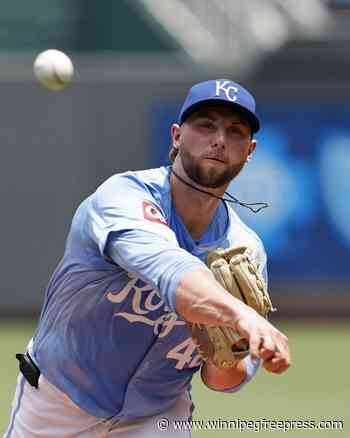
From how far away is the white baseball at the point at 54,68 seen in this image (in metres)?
9.30

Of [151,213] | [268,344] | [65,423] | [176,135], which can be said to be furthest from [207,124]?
[268,344]

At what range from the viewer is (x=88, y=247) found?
4.83m

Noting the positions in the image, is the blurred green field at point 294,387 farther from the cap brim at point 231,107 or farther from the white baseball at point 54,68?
the cap brim at point 231,107

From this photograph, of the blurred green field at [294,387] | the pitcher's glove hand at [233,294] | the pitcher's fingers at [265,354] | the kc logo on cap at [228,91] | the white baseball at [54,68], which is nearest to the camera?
the pitcher's fingers at [265,354]

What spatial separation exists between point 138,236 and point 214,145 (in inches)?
27.3

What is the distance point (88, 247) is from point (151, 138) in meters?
9.48

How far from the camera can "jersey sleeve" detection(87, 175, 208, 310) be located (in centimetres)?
403

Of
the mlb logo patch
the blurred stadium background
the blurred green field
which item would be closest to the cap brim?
the mlb logo patch

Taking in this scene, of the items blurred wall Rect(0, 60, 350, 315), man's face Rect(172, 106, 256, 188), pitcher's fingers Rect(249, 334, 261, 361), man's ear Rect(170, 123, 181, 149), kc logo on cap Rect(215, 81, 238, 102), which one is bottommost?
pitcher's fingers Rect(249, 334, 261, 361)

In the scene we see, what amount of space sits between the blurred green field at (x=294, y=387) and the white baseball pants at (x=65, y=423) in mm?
3667

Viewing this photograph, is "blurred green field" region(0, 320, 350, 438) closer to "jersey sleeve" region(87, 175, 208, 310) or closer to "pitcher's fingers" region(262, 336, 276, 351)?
"jersey sleeve" region(87, 175, 208, 310)

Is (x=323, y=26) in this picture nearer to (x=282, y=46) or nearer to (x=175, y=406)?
(x=282, y=46)

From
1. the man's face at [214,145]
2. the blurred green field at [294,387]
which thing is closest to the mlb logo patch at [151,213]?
the man's face at [214,145]

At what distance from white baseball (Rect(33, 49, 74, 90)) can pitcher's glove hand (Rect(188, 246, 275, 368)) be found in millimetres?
4759
